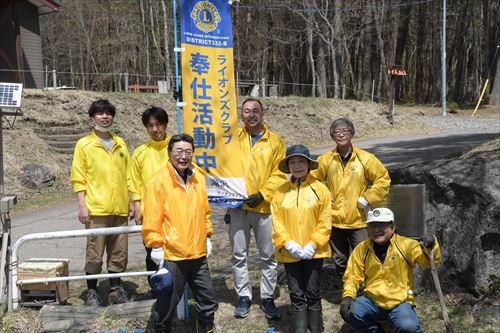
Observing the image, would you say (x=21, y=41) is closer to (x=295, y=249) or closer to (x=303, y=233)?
(x=303, y=233)

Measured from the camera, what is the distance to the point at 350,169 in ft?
14.4

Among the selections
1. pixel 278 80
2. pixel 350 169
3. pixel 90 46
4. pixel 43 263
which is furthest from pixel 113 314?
pixel 278 80

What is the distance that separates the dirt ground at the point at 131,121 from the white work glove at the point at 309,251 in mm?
9245

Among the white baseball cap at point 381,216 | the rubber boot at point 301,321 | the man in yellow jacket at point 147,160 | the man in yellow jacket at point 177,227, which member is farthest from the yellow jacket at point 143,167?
the white baseball cap at point 381,216

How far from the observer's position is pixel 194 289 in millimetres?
3938

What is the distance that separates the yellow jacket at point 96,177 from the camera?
4582mm

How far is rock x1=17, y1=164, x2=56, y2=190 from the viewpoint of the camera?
1191 centimetres

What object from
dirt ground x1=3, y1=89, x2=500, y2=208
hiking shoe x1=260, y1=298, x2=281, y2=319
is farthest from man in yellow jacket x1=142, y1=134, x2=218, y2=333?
dirt ground x1=3, y1=89, x2=500, y2=208

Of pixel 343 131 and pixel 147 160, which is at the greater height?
pixel 343 131

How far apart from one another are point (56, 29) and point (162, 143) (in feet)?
116

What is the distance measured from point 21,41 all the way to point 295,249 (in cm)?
1902

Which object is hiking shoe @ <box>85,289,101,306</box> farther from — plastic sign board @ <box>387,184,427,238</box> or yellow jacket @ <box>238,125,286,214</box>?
plastic sign board @ <box>387,184,427,238</box>

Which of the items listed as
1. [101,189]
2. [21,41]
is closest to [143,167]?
[101,189]

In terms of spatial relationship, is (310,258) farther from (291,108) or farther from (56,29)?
(56,29)
